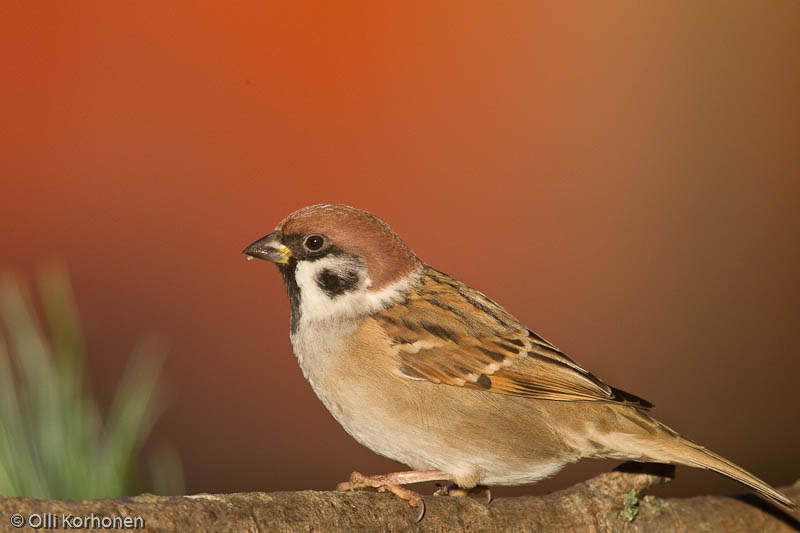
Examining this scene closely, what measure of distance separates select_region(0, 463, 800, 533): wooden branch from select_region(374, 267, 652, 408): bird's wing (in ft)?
0.67

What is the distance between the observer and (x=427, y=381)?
1638 mm

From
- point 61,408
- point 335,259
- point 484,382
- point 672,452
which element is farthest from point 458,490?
point 61,408

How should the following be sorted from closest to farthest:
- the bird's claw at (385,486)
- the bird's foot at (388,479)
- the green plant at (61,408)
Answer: the green plant at (61,408) → the bird's claw at (385,486) → the bird's foot at (388,479)

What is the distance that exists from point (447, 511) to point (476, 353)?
0.39m

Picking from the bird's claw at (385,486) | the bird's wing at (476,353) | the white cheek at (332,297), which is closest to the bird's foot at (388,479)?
the bird's claw at (385,486)

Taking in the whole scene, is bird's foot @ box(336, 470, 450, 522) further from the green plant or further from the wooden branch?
the green plant

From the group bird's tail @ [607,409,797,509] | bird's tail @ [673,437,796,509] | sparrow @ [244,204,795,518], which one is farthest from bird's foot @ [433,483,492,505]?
bird's tail @ [673,437,796,509]

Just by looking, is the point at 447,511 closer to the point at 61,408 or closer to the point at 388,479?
the point at 388,479

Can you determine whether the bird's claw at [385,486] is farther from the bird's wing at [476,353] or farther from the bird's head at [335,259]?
the bird's head at [335,259]

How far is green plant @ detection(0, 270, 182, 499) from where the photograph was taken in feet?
3.79

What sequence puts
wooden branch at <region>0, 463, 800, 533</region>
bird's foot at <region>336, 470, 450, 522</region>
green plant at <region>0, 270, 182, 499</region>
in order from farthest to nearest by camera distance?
bird's foot at <region>336, 470, 450, 522</region>, green plant at <region>0, 270, 182, 499</region>, wooden branch at <region>0, 463, 800, 533</region>

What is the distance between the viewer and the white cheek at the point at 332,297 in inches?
65.4

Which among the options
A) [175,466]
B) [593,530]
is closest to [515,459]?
[593,530]

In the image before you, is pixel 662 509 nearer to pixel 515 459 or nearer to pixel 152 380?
pixel 515 459
